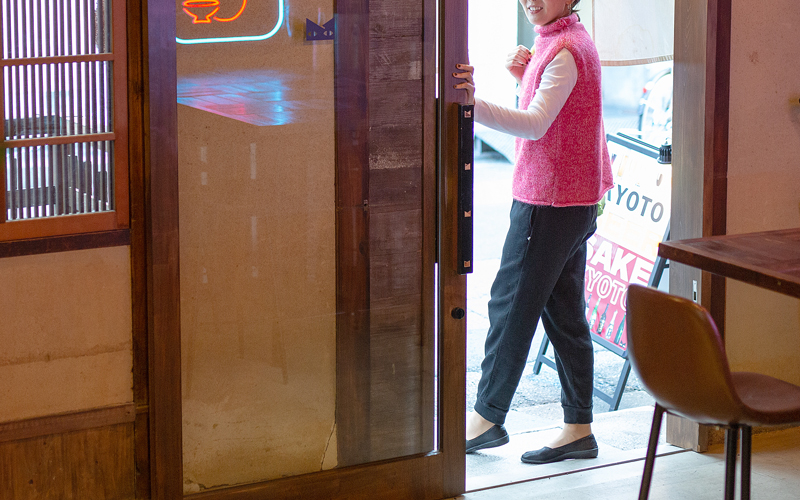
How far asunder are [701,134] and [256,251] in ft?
5.54

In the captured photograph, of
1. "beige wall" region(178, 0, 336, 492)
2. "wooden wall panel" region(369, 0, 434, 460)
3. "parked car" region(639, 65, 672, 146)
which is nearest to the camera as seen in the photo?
"beige wall" region(178, 0, 336, 492)

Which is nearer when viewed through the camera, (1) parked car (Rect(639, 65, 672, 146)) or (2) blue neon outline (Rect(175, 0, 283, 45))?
(2) blue neon outline (Rect(175, 0, 283, 45))

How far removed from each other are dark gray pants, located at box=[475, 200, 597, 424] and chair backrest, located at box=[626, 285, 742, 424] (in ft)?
2.72

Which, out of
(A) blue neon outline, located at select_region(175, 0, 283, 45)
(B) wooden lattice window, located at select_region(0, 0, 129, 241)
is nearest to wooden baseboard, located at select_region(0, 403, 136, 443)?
(B) wooden lattice window, located at select_region(0, 0, 129, 241)

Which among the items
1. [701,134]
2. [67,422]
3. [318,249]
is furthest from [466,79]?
[67,422]

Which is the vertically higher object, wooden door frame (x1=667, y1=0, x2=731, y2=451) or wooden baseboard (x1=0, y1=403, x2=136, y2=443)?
wooden door frame (x1=667, y1=0, x2=731, y2=451)

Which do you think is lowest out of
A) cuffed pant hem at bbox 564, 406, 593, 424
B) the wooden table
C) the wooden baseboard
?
cuffed pant hem at bbox 564, 406, 593, 424

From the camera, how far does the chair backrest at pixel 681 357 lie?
6.70ft

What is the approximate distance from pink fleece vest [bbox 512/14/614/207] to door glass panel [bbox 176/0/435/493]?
1.61ft

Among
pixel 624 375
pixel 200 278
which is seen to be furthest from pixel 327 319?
pixel 624 375

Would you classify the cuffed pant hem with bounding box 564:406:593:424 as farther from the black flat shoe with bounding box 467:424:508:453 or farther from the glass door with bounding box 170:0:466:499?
the glass door with bounding box 170:0:466:499

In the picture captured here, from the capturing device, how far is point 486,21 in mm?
4207

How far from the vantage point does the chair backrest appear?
2043 millimetres

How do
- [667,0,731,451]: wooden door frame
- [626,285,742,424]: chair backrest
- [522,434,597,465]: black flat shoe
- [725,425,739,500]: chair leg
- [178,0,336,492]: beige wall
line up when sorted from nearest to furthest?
[626,285,742,424]: chair backrest, [725,425,739,500]: chair leg, [178,0,336,492]: beige wall, [667,0,731,451]: wooden door frame, [522,434,597,465]: black flat shoe
